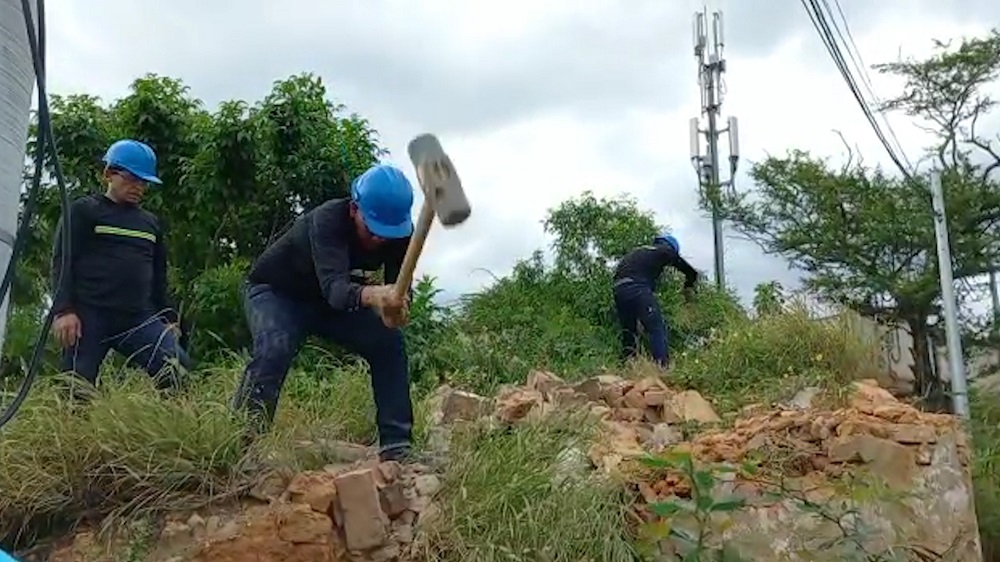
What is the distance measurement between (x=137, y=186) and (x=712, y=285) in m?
8.67

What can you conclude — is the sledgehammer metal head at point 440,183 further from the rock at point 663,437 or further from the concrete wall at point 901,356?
the concrete wall at point 901,356

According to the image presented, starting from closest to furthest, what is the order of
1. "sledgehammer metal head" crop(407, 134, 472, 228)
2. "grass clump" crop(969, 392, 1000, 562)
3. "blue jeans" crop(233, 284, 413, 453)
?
1. "sledgehammer metal head" crop(407, 134, 472, 228)
2. "blue jeans" crop(233, 284, 413, 453)
3. "grass clump" crop(969, 392, 1000, 562)

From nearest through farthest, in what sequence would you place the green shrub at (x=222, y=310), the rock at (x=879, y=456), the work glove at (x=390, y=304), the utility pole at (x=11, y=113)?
the utility pole at (x=11, y=113) → the work glove at (x=390, y=304) → the rock at (x=879, y=456) → the green shrub at (x=222, y=310)

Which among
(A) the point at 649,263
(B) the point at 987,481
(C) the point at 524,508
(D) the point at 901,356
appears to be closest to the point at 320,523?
(C) the point at 524,508

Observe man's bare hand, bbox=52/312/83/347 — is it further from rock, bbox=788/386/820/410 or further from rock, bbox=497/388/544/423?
rock, bbox=788/386/820/410

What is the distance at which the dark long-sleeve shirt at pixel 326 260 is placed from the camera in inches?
155

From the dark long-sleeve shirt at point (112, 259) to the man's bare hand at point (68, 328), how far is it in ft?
0.18

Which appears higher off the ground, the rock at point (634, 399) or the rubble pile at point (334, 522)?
the rock at point (634, 399)

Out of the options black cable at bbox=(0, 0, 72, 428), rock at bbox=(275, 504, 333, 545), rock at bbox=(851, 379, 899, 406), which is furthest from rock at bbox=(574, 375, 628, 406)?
black cable at bbox=(0, 0, 72, 428)

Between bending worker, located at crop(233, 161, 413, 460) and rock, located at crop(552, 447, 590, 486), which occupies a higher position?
bending worker, located at crop(233, 161, 413, 460)

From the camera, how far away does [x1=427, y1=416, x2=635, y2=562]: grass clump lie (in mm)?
3738

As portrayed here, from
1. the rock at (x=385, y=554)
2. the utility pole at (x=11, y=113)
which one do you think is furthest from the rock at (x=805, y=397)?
the utility pole at (x=11, y=113)

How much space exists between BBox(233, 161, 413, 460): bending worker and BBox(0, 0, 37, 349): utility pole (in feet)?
6.70

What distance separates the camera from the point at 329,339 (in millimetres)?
4430
